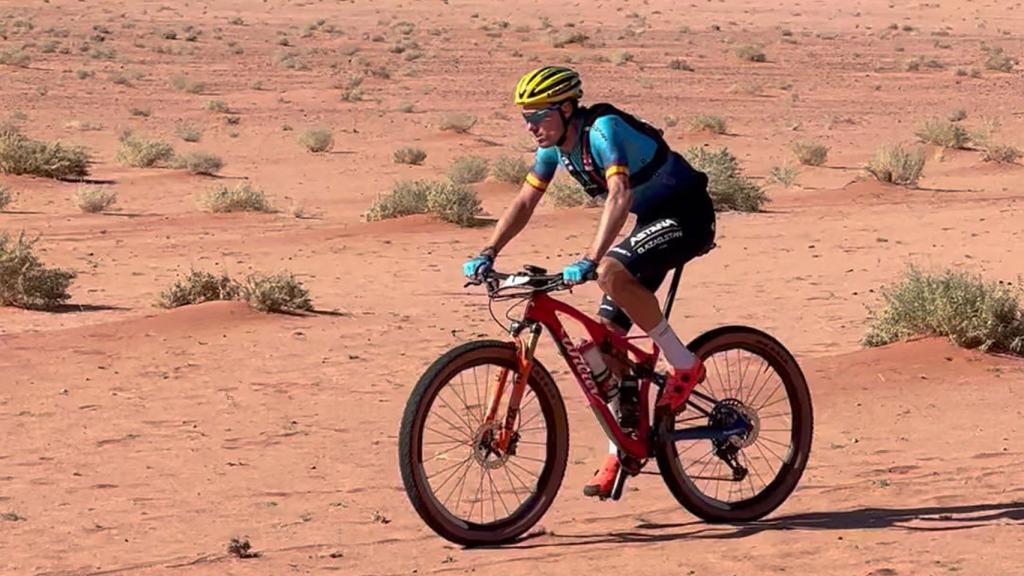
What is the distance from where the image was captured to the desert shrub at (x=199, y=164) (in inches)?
967

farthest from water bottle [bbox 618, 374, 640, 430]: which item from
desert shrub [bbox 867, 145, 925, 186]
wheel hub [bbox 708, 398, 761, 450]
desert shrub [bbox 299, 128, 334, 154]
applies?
desert shrub [bbox 299, 128, 334, 154]

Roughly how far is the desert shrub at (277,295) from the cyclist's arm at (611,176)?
6895mm

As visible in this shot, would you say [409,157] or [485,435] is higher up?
[485,435]

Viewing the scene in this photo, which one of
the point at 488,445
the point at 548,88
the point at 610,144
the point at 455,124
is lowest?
the point at 455,124

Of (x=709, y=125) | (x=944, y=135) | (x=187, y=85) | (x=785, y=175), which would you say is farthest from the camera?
(x=187, y=85)

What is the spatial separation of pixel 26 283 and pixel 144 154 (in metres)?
12.2

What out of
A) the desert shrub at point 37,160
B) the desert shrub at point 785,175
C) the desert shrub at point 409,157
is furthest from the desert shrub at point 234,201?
the desert shrub at point 785,175

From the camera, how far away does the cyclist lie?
249 inches

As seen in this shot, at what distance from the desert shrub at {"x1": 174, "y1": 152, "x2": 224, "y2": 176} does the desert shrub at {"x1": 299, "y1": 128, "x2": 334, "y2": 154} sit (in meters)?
2.62

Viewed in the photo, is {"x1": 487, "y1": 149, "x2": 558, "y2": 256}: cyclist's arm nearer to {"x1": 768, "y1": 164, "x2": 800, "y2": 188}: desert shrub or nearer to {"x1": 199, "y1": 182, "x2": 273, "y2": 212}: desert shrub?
{"x1": 199, "y1": 182, "x2": 273, "y2": 212}: desert shrub

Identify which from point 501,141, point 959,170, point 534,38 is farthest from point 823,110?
point 534,38

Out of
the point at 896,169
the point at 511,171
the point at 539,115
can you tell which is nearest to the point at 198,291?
the point at 539,115

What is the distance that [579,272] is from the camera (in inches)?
244

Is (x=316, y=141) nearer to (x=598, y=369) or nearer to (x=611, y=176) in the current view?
(x=598, y=369)
